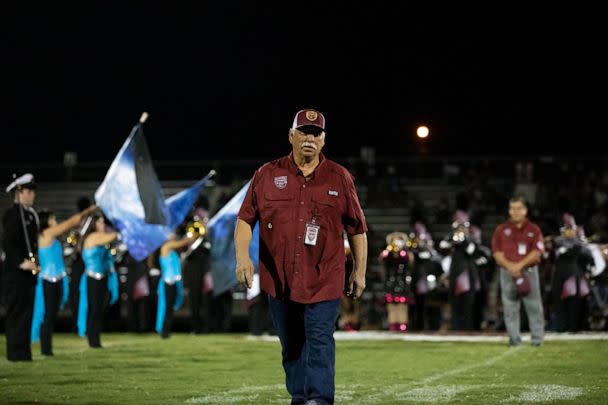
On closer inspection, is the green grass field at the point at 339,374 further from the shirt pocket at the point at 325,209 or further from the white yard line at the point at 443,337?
the shirt pocket at the point at 325,209

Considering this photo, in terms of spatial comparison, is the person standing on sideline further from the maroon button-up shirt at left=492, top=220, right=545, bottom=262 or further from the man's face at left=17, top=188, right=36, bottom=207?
the maroon button-up shirt at left=492, top=220, right=545, bottom=262

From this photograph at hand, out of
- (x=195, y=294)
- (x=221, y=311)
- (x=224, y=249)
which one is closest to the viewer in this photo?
(x=224, y=249)

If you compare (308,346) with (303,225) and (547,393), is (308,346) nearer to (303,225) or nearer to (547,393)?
(303,225)

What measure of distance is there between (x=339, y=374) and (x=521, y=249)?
197 inches

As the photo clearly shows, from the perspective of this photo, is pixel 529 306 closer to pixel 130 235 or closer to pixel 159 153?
pixel 130 235

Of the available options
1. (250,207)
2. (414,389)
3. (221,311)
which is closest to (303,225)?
(250,207)

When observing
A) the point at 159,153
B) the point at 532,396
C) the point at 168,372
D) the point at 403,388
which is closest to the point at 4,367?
the point at 168,372

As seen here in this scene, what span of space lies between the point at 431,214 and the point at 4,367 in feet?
63.8

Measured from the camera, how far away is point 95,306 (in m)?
18.2

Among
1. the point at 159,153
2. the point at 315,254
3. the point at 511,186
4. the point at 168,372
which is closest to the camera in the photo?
the point at 315,254

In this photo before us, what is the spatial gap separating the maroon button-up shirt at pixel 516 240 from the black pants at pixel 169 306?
6010 mm

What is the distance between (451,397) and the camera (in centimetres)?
1116

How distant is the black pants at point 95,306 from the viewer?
59.7 ft

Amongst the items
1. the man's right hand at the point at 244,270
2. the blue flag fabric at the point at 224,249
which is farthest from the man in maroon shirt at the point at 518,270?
the man's right hand at the point at 244,270
